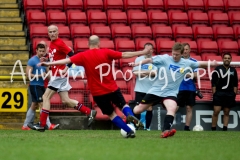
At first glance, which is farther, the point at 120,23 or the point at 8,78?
the point at 120,23

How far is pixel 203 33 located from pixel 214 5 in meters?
1.63

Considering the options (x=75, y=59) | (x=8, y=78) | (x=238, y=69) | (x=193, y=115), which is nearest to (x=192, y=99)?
(x=193, y=115)

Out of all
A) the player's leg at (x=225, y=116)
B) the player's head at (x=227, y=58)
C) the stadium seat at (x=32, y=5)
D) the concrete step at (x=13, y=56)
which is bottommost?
the player's leg at (x=225, y=116)

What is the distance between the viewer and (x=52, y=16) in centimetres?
1839

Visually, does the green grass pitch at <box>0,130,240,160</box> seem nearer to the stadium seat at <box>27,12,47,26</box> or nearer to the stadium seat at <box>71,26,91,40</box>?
the stadium seat at <box>71,26,91,40</box>

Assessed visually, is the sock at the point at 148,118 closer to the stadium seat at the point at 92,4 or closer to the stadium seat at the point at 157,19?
the stadium seat at the point at 157,19

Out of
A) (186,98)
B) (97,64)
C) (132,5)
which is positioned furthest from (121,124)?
(132,5)

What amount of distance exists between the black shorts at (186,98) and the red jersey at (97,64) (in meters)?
4.56

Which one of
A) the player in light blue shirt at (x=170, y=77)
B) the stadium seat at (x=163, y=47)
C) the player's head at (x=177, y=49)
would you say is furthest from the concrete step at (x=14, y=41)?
the player's head at (x=177, y=49)

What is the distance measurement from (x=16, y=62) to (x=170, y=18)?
5124 millimetres

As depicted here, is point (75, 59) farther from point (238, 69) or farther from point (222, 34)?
point (222, 34)

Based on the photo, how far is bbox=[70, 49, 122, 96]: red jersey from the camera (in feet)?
34.4

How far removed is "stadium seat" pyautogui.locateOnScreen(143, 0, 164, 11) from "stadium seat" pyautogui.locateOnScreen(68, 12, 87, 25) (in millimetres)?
1973

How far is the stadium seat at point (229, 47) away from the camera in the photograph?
60.2 feet
